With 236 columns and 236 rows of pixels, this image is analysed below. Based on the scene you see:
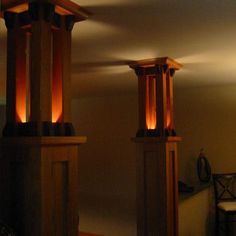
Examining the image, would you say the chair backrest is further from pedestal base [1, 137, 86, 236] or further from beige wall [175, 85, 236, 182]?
pedestal base [1, 137, 86, 236]

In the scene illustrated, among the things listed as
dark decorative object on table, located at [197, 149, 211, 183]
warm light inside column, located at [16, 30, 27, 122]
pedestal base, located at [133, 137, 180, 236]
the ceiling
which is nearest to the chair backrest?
dark decorative object on table, located at [197, 149, 211, 183]

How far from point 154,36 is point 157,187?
164 cm

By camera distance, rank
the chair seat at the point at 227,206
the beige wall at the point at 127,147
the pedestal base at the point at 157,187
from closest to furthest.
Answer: the pedestal base at the point at 157,187 < the chair seat at the point at 227,206 < the beige wall at the point at 127,147

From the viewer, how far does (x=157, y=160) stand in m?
3.57

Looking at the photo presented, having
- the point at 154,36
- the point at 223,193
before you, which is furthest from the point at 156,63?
the point at 223,193

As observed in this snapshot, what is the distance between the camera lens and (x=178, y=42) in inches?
115

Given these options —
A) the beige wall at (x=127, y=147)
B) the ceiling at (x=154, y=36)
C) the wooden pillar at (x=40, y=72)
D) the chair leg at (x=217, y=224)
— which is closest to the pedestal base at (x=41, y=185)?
the wooden pillar at (x=40, y=72)

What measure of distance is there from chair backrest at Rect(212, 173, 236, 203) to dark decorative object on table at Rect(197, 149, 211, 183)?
0.20m

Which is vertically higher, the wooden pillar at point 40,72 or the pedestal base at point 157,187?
the wooden pillar at point 40,72

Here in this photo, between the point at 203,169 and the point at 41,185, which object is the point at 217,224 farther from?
the point at 41,185

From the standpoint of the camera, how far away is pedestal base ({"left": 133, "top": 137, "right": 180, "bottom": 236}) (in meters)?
3.53

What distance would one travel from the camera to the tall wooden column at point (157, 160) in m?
3.54

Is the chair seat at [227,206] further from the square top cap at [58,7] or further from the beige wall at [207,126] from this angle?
the square top cap at [58,7]

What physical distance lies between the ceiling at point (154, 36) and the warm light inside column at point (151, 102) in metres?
0.34
